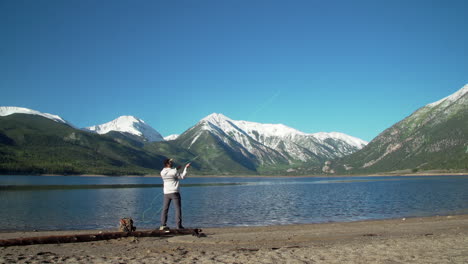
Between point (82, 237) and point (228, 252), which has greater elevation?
point (82, 237)

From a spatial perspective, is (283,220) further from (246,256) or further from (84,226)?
(246,256)

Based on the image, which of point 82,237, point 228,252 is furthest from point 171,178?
point 228,252

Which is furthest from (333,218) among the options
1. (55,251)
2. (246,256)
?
(55,251)

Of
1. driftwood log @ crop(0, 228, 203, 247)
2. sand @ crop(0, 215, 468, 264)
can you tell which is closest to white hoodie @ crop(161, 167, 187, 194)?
driftwood log @ crop(0, 228, 203, 247)

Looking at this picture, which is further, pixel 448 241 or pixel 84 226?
pixel 84 226

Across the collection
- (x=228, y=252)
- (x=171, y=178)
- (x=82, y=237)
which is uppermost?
(x=171, y=178)

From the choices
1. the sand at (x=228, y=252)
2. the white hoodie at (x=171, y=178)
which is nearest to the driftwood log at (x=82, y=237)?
the sand at (x=228, y=252)

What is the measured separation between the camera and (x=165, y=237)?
19.7 metres

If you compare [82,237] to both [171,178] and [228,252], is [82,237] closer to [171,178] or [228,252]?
[171,178]

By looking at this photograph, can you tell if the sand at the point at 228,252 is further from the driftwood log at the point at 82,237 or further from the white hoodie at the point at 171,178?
the white hoodie at the point at 171,178

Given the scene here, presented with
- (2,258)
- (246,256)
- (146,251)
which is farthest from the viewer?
(146,251)

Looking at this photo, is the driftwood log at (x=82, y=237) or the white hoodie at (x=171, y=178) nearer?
the driftwood log at (x=82, y=237)

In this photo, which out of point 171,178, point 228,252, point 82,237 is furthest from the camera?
point 171,178

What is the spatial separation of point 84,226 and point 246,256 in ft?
80.8
